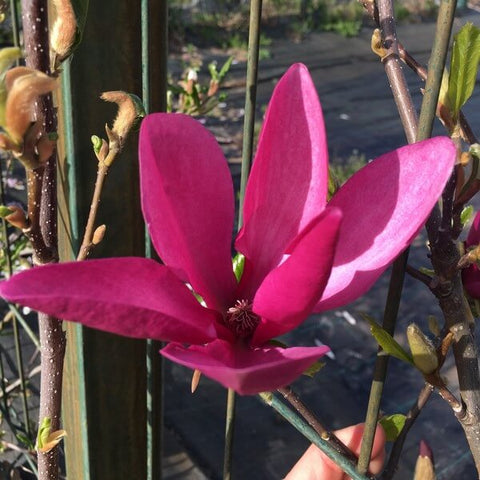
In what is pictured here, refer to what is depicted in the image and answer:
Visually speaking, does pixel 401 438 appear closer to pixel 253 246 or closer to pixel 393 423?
pixel 393 423

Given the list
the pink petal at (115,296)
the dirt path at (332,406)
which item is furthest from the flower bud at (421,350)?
the dirt path at (332,406)

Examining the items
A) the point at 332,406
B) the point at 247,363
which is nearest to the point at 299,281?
the point at 247,363

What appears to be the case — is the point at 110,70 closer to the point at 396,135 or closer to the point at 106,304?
the point at 106,304

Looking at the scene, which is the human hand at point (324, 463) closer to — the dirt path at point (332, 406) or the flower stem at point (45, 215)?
the flower stem at point (45, 215)

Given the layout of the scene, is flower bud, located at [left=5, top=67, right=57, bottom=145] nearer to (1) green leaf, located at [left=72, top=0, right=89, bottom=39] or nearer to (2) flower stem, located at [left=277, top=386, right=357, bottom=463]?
(1) green leaf, located at [left=72, top=0, right=89, bottom=39]

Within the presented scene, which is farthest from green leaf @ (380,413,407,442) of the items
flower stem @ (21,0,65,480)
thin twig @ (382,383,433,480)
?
flower stem @ (21,0,65,480)
